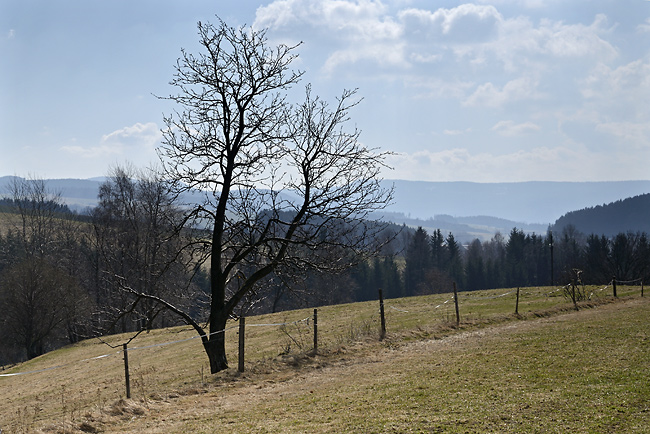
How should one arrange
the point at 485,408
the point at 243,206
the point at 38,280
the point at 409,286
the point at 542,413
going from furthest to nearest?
the point at 409,286 < the point at 38,280 < the point at 243,206 < the point at 485,408 < the point at 542,413

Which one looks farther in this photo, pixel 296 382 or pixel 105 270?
pixel 105 270

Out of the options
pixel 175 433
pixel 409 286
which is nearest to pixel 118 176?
pixel 175 433

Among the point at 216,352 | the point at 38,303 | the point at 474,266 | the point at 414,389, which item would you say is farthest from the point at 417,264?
the point at 414,389

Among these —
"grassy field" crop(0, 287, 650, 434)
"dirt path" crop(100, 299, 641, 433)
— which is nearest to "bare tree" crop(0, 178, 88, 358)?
"grassy field" crop(0, 287, 650, 434)

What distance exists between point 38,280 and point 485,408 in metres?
50.0

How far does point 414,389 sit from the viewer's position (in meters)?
11.3

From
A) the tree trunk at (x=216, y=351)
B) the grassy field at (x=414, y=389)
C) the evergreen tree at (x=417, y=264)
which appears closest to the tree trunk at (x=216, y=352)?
the tree trunk at (x=216, y=351)

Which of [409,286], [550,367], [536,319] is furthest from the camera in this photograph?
[409,286]

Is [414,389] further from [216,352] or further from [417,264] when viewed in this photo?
[417,264]

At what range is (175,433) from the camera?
941 centimetres

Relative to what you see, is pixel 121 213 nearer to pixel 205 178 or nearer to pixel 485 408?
pixel 205 178

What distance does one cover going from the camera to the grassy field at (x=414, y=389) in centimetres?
864

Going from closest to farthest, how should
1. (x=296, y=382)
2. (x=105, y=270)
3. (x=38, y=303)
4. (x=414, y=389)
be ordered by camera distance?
(x=414, y=389), (x=296, y=382), (x=105, y=270), (x=38, y=303)

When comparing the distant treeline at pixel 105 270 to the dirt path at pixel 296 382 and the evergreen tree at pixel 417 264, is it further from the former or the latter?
the evergreen tree at pixel 417 264
